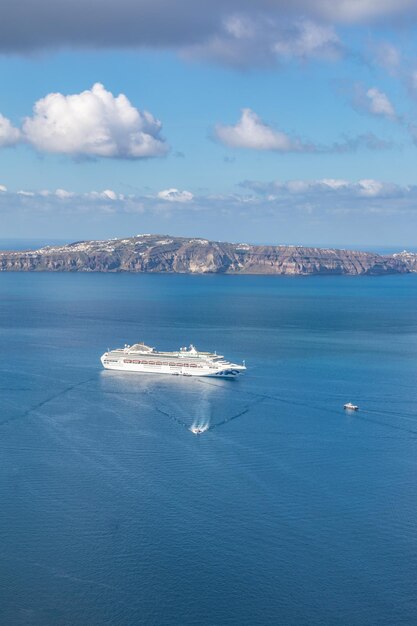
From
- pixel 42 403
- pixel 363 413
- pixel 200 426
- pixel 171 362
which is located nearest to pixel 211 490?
pixel 200 426

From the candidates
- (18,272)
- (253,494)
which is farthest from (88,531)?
(18,272)

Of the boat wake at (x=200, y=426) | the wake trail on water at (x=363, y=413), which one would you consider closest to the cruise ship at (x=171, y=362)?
the wake trail on water at (x=363, y=413)

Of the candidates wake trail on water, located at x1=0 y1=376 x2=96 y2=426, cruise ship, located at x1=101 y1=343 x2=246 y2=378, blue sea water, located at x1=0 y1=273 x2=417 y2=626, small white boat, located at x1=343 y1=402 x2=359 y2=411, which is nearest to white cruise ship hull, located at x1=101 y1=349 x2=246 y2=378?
cruise ship, located at x1=101 y1=343 x2=246 y2=378

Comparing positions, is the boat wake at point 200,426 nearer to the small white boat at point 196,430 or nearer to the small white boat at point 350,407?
the small white boat at point 196,430

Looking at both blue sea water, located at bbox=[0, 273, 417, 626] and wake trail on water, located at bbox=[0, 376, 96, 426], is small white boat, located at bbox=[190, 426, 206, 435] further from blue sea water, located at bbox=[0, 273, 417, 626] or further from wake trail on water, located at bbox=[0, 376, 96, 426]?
wake trail on water, located at bbox=[0, 376, 96, 426]

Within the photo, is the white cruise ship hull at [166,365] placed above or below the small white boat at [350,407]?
above
